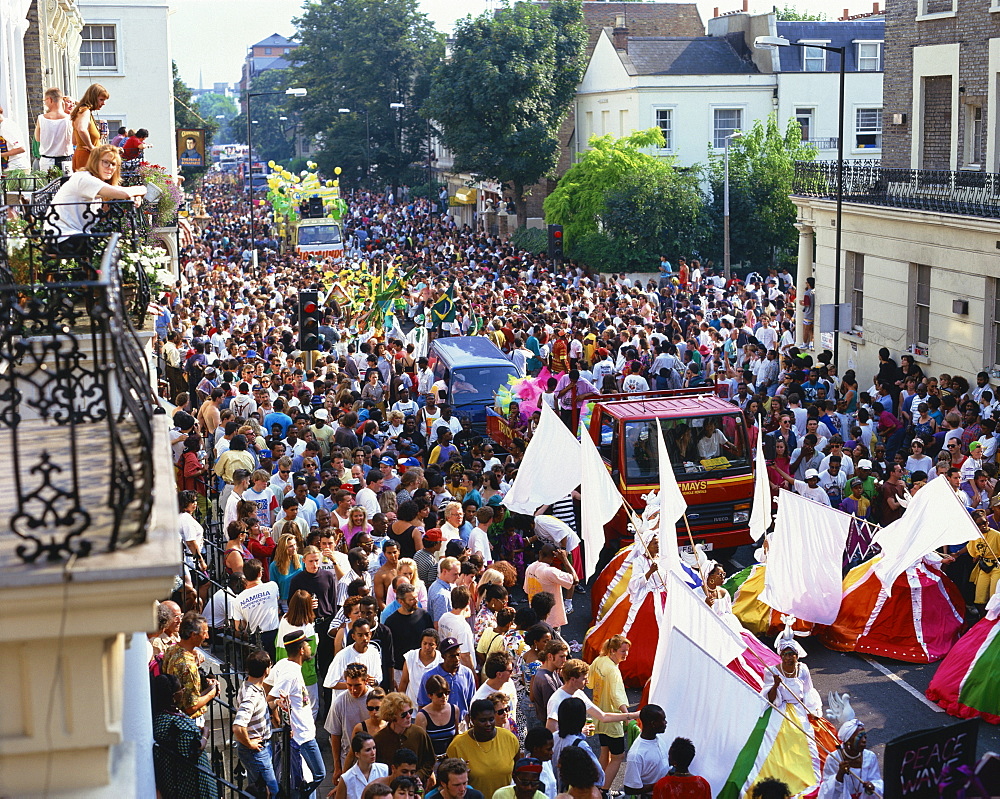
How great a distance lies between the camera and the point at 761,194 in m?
44.3

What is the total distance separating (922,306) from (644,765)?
17427 millimetres

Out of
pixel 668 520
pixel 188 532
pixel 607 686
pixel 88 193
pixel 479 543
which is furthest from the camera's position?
pixel 479 543

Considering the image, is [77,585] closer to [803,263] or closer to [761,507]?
[761,507]

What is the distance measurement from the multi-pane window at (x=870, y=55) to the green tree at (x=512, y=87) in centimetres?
1124

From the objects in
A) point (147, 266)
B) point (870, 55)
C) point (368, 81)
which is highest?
A: point (368, 81)

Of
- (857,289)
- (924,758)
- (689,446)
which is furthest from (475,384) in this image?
(924,758)

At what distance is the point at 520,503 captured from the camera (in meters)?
14.1

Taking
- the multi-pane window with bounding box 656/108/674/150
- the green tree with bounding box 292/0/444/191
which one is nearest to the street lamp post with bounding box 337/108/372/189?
the green tree with bounding box 292/0/444/191

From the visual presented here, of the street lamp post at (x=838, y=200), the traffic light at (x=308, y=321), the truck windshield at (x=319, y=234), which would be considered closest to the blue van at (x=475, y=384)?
the traffic light at (x=308, y=321)

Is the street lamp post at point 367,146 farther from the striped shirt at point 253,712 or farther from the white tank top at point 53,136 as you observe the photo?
the striped shirt at point 253,712

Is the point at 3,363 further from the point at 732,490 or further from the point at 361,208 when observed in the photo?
the point at 361,208

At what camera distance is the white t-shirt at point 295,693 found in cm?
927

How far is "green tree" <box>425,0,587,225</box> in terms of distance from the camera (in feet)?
180

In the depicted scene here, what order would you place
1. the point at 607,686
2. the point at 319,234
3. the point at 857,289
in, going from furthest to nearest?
the point at 319,234 → the point at 857,289 → the point at 607,686
